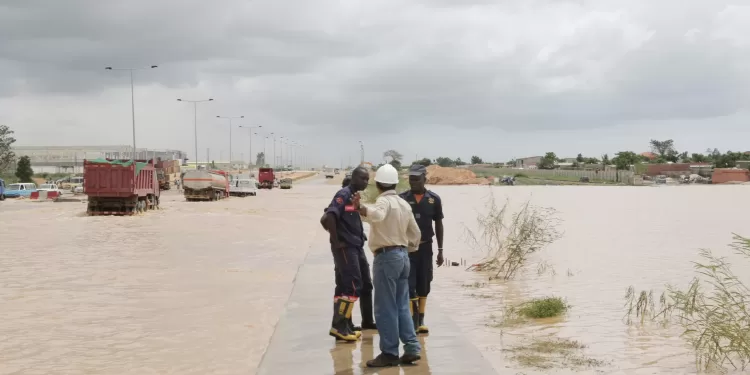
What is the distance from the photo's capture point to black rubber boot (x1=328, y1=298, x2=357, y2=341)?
7.61 meters

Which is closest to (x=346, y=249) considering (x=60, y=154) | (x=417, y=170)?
(x=417, y=170)

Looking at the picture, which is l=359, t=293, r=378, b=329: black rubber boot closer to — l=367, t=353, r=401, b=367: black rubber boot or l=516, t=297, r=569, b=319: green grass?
l=367, t=353, r=401, b=367: black rubber boot

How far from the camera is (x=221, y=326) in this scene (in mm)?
8914

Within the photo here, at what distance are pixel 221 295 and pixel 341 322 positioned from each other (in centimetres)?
410

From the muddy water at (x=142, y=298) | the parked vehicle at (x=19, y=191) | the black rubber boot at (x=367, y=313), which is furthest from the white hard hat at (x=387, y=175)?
the parked vehicle at (x=19, y=191)

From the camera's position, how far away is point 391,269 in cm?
666

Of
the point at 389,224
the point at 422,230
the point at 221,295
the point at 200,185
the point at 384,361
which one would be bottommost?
the point at 221,295

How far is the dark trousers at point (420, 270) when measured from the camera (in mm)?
7711

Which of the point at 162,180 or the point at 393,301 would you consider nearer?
the point at 393,301

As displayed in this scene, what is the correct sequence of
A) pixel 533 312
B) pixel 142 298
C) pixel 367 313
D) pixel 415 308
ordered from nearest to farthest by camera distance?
1. pixel 415 308
2. pixel 367 313
3. pixel 533 312
4. pixel 142 298

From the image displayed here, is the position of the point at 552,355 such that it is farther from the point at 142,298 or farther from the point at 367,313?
the point at 142,298

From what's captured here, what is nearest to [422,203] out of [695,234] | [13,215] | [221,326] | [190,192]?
[221,326]

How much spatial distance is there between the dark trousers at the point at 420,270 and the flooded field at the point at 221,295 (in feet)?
2.96

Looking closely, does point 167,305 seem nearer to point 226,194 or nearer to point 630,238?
point 630,238
